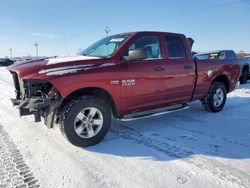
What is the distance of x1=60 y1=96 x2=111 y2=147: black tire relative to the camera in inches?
150

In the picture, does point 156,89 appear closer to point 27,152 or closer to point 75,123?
point 75,123

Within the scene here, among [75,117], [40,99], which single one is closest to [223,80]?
[75,117]

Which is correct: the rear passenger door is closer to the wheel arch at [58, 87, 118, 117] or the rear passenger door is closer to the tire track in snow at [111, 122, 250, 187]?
the tire track in snow at [111, 122, 250, 187]

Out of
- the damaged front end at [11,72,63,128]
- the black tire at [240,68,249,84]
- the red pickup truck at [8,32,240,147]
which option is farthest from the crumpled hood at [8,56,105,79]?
the black tire at [240,68,249,84]

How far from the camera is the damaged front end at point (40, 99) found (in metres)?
3.68

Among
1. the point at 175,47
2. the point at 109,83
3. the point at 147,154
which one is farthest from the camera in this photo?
the point at 175,47

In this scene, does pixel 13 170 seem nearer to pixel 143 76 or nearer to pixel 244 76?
pixel 143 76

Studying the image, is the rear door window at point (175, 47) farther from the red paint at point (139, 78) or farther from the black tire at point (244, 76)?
the black tire at point (244, 76)

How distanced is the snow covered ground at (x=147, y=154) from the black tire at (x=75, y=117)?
13 centimetres

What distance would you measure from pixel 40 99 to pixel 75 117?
23.8 inches

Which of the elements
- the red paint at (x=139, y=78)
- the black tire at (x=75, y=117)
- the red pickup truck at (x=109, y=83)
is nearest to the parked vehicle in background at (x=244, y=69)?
the red paint at (x=139, y=78)

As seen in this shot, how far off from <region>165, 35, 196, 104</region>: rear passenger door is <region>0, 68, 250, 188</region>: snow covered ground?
603 mm

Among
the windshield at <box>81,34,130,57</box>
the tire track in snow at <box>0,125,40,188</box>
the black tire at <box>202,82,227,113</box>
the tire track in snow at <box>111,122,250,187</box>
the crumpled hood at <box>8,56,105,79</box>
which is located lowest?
the tire track in snow at <box>0,125,40,188</box>

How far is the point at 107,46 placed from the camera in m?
4.83
